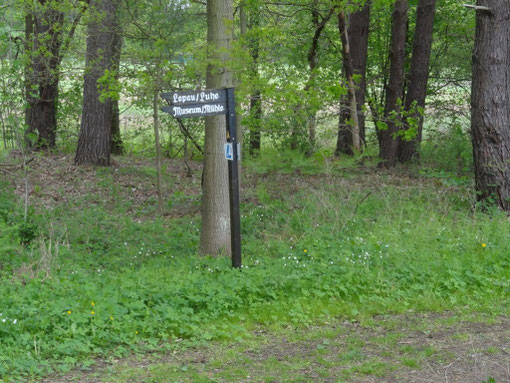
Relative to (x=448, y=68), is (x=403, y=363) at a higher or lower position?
lower

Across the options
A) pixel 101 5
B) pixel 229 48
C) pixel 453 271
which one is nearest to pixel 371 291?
pixel 453 271

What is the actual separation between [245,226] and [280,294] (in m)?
3.72

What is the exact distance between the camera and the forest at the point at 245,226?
5996 mm

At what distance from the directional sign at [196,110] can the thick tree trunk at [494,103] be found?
5.06 meters

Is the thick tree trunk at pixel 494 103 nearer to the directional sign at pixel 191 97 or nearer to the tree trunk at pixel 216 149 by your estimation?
the tree trunk at pixel 216 149

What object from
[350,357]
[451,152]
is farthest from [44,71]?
[350,357]

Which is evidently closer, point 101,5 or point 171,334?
point 171,334

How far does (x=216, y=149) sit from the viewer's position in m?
9.51

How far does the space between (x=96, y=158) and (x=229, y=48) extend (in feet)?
26.1

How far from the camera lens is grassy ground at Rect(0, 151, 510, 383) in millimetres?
5730

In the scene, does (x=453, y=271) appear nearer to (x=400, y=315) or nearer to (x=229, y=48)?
(x=400, y=315)

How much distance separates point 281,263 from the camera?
8.47 metres

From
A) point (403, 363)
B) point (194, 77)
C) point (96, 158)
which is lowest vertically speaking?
point (403, 363)

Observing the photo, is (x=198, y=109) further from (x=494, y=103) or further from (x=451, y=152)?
(x=451, y=152)
